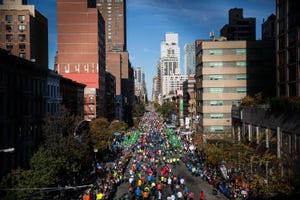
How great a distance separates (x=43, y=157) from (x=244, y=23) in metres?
132

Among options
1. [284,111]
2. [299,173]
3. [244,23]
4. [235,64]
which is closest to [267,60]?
[235,64]

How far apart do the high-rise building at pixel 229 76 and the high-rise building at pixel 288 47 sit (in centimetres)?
1688

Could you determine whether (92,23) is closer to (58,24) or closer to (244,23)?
(58,24)

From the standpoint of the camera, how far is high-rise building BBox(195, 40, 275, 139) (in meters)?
64.3

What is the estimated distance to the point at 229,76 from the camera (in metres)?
65.1

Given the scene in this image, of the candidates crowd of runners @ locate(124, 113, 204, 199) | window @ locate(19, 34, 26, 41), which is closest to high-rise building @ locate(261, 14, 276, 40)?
crowd of runners @ locate(124, 113, 204, 199)

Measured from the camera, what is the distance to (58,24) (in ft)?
272

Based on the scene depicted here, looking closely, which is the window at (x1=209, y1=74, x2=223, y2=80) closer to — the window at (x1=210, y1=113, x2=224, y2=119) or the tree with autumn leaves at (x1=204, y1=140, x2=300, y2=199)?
the window at (x1=210, y1=113, x2=224, y2=119)

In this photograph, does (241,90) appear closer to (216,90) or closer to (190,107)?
(216,90)

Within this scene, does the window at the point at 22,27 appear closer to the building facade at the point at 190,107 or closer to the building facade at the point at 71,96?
the building facade at the point at 71,96

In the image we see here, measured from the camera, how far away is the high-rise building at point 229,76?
211 feet

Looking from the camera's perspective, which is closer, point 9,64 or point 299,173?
point 299,173

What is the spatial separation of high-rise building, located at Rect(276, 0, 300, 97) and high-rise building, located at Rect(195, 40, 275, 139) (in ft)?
55.4

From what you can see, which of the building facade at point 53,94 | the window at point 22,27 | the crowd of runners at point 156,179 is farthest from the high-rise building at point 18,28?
the crowd of runners at point 156,179
